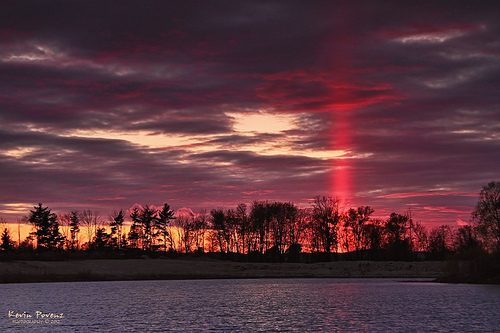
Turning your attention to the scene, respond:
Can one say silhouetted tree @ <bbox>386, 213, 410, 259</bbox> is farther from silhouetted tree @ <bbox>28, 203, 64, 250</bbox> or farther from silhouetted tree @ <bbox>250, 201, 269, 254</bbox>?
silhouetted tree @ <bbox>28, 203, 64, 250</bbox>

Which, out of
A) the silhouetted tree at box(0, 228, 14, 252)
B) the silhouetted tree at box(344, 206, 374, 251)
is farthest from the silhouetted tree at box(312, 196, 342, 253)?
the silhouetted tree at box(0, 228, 14, 252)

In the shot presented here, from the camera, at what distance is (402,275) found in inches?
5605

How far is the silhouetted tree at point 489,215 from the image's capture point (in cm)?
10319

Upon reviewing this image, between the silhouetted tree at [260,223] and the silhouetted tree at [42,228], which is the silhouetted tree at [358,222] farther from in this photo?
the silhouetted tree at [42,228]

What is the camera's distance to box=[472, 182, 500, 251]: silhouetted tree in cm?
10319

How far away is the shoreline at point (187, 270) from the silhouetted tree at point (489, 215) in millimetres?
19000

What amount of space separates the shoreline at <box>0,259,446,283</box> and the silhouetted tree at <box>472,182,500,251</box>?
19000 millimetres

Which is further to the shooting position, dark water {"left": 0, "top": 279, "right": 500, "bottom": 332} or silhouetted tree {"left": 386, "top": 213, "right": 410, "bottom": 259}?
silhouetted tree {"left": 386, "top": 213, "right": 410, "bottom": 259}

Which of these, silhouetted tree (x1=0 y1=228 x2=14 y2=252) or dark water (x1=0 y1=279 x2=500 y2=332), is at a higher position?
silhouetted tree (x1=0 y1=228 x2=14 y2=252)

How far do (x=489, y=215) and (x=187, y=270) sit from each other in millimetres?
75596

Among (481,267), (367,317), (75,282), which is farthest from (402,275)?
(367,317)

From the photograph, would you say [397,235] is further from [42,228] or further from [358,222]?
[42,228]

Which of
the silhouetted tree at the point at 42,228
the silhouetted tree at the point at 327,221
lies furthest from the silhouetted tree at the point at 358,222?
the silhouetted tree at the point at 42,228

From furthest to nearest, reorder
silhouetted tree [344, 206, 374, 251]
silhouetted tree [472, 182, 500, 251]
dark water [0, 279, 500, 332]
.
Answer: silhouetted tree [344, 206, 374, 251] < silhouetted tree [472, 182, 500, 251] < dark water [0, 279, 500, 332]
